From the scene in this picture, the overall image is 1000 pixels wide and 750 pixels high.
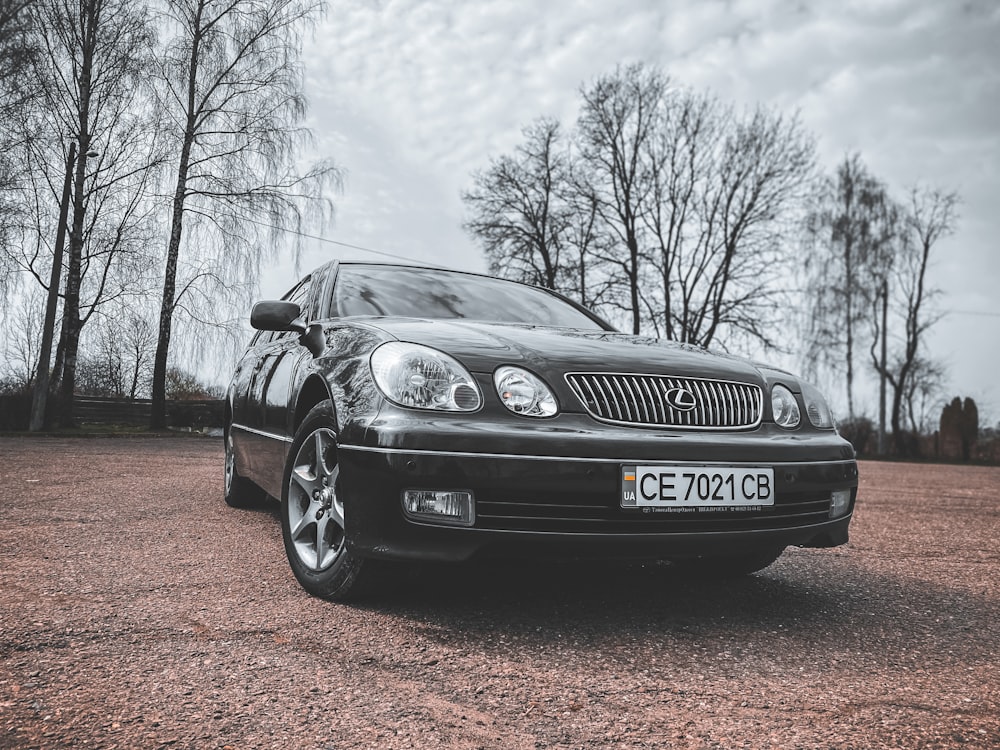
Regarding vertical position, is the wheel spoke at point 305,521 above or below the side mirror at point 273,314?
below

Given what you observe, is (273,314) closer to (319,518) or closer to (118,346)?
(319,518)

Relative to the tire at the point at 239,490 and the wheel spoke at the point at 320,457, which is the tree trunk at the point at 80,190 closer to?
the tire at the point at 239,490

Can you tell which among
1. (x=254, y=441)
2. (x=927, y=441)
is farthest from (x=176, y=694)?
(x=927, y=441)

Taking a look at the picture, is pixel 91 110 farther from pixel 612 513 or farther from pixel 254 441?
pixel 612 513

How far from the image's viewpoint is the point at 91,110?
57.9 ft

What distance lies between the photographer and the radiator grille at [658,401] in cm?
254

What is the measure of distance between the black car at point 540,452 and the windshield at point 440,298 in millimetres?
291


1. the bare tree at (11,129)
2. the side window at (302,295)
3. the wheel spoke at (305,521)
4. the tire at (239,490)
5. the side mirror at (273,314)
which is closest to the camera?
the wheel spoke at (305,521)

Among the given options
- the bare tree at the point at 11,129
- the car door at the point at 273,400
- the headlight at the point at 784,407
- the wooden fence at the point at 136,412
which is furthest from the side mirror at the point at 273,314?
the wooden fence at the point at 136,412

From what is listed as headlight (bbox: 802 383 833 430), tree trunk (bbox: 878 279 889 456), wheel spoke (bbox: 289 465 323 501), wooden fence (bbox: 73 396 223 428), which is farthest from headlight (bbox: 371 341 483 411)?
tree trunk (bbox: 878 279 889 456)

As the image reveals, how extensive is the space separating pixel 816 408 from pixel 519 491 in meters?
1.42

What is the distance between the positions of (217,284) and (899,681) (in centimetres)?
1769

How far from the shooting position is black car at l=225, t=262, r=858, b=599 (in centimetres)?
235

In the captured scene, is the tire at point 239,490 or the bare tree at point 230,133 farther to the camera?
the bare tree at point 230,133
